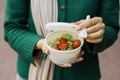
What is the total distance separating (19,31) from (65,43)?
0.17m

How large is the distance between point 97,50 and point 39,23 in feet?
0.63

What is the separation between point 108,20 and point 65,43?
20 centimetres

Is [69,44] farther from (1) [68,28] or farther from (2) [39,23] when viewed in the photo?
(2) [39,23]

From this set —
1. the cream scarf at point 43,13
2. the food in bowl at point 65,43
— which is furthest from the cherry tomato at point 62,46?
the cream scarf at point 43,13

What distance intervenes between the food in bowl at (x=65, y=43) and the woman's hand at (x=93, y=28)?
0.04m

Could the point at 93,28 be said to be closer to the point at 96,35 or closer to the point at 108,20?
the point at 96,35

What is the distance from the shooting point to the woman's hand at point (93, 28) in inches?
31.1

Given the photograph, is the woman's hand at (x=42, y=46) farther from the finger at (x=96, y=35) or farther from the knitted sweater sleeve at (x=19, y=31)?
the finger at (x=96, y=35)

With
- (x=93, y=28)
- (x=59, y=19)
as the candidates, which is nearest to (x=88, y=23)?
(x=93, y=28)

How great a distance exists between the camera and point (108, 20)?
932 millimetres

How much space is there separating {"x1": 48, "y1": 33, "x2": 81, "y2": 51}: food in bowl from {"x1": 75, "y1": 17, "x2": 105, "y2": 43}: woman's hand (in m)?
0.04

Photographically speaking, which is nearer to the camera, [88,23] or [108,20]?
[88,23]

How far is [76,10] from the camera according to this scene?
89 centimetres

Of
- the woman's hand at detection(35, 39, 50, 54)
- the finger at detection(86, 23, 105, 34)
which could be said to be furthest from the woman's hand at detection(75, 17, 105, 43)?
the woman's hand at detection(35, 39, 50, 54)
